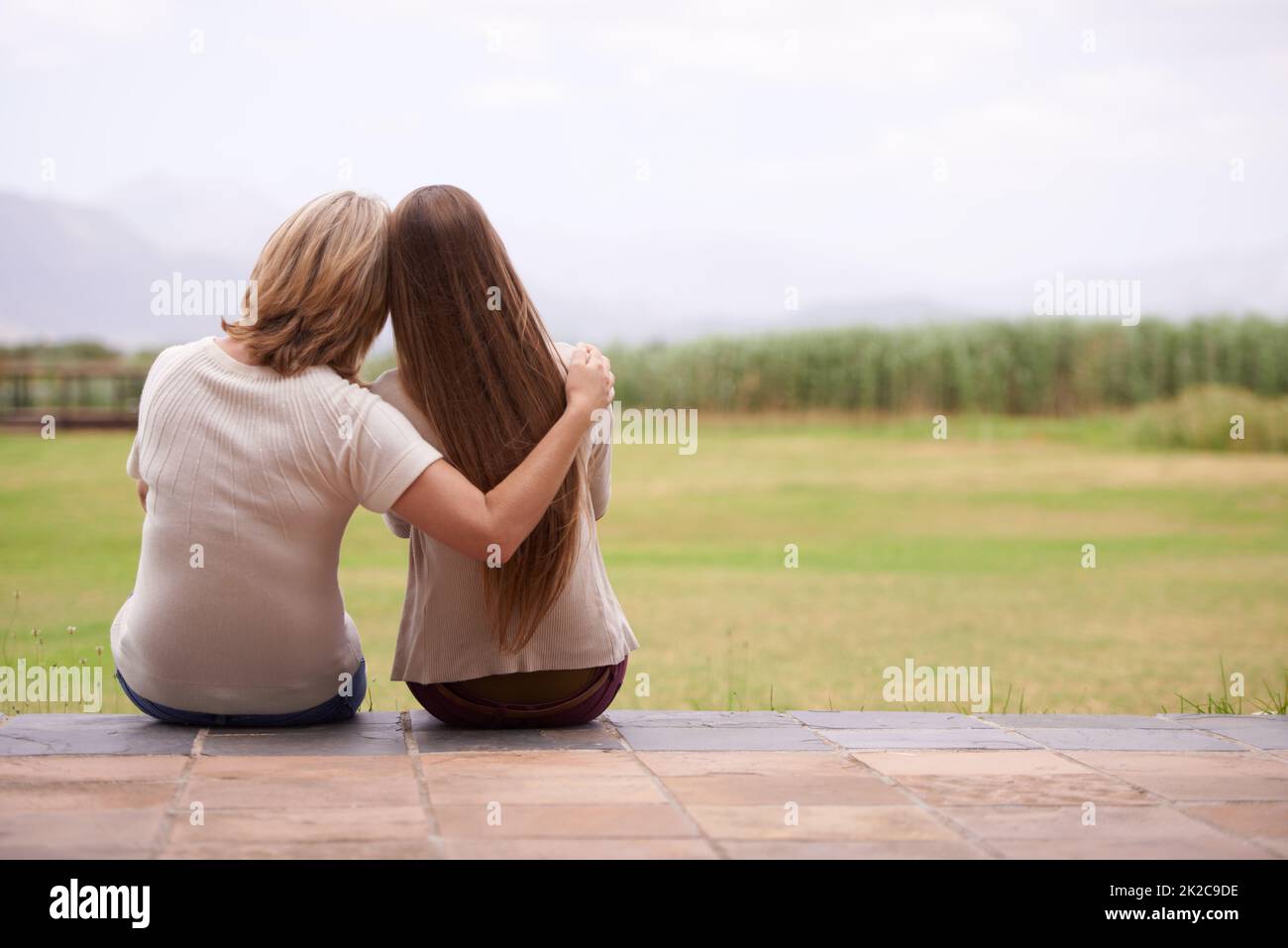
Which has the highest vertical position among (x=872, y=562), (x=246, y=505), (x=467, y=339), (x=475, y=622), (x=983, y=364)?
(x=983, y=364)

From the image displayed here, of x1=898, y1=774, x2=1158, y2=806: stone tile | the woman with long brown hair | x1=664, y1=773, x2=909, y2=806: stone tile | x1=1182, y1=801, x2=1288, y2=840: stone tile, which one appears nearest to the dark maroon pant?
the woman with long brown hair

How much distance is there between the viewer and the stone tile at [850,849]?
1833 mm

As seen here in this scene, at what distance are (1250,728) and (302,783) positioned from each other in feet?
6.67

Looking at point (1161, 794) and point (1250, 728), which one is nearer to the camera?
point (1161, 794)

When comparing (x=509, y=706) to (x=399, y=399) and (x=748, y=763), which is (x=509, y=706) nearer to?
(x=748, y=763)

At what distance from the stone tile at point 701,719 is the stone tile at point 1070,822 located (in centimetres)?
75

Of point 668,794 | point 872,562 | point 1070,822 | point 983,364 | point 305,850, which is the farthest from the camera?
point 983,364

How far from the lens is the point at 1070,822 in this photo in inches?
80.3

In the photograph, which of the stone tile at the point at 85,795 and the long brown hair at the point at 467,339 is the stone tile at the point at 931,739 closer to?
the long brown hair at the point at 467,339

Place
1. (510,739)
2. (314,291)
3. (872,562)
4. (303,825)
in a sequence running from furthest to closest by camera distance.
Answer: (872,562) < (510,739) < (314,291) < (303,825)

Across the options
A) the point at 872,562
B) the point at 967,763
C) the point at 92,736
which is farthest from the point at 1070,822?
the point at 872,562

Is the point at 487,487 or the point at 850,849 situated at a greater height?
the point at 487,487
